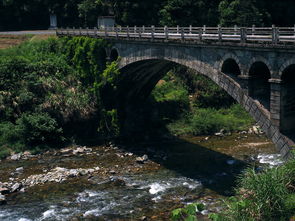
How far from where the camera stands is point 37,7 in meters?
84.4

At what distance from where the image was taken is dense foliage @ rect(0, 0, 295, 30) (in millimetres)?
64062

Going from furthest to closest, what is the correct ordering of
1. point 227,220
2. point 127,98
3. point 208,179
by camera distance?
point 127,98, point 208,179, point 227,220

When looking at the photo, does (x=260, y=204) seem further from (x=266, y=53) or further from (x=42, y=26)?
(x=42, y=26)

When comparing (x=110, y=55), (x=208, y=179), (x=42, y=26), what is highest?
(x=42, y=26)

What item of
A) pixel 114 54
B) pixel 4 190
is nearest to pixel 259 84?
pixel 4 190

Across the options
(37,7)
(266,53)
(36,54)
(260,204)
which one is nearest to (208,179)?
(266,53)

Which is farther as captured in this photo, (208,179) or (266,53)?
(208,179)

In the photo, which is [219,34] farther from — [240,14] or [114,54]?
[240,14]

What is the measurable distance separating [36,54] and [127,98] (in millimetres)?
15526

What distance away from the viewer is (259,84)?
28531 mm

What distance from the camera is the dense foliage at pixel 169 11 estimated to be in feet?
210

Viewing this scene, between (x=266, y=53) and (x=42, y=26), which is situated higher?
(x=42, y=26)

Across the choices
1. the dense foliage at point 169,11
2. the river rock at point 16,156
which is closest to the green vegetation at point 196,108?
the dense foliage at point 169,11

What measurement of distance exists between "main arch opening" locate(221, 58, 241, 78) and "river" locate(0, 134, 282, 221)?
397 inches
